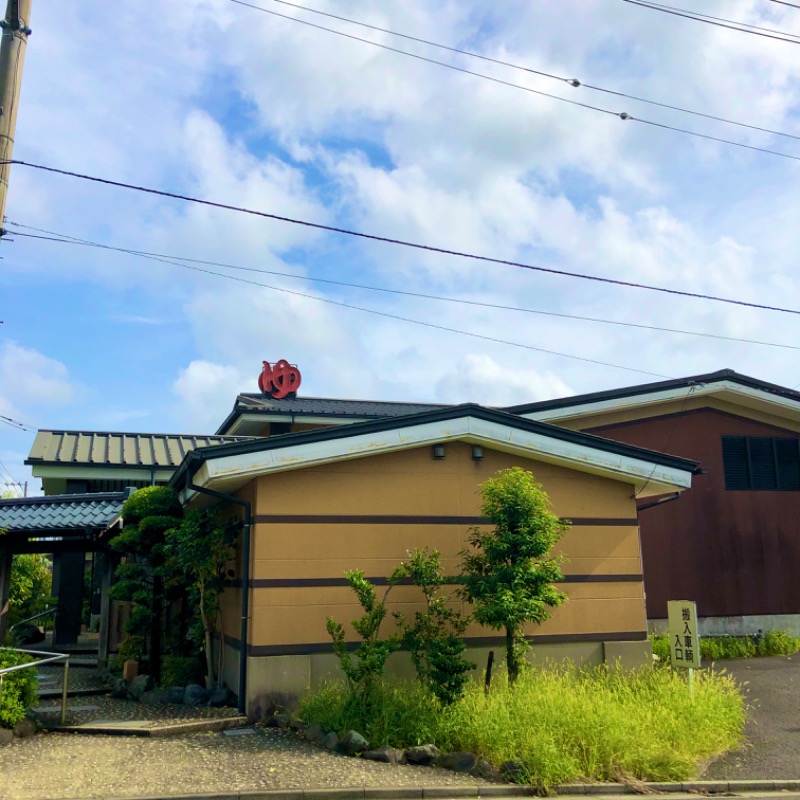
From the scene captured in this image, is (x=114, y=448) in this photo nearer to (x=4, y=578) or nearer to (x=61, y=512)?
(x=61, y=512)

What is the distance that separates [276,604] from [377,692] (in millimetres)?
1709

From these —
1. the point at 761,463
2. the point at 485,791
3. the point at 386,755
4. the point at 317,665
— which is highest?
the point at 761,463

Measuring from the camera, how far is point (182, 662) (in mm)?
11359

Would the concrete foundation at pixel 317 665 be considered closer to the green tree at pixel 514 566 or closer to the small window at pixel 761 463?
the green tree at pixel 514 566

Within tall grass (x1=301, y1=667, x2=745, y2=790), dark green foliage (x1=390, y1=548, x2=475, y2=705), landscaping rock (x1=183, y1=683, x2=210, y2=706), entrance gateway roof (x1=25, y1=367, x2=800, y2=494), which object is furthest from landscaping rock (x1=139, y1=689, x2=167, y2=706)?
entrance gateway roof (x1=25, y1=367, x2=800, y2=494)

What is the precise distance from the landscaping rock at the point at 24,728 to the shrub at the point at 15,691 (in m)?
0.07

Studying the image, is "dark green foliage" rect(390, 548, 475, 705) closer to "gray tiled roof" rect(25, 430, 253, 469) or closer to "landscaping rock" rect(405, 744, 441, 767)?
"landscaping rock" rect(405, 744, 441, 767)

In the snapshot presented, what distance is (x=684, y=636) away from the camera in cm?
991

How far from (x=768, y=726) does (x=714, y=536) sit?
615 centimetres

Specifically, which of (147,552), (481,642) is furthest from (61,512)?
(481,642)

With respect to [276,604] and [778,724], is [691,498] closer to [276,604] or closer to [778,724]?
[778,724]

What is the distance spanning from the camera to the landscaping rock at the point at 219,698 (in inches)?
392

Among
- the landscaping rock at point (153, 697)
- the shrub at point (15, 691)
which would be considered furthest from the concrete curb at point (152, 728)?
the landscaping rock at point (153, 697)

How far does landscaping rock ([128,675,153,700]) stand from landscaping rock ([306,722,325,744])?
334 cm
